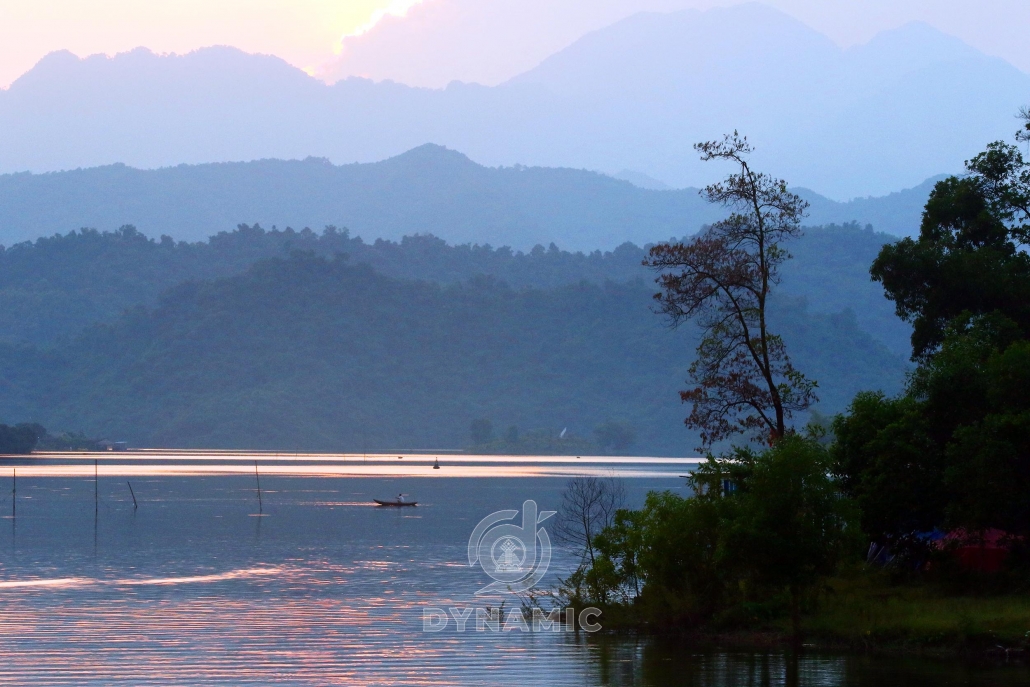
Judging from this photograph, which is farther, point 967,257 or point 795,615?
point 967,257

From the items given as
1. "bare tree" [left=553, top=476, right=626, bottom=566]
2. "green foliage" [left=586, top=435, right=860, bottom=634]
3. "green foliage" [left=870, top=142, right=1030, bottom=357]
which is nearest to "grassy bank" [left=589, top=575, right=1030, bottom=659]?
"green foliage" [left=586, top=435, right=860, bottom=634]

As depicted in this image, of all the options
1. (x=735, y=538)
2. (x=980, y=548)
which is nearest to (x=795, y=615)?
(x=735, y=538)

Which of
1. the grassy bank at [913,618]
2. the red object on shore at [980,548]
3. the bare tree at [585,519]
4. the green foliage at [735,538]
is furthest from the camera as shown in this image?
the bare tree at [585,519]

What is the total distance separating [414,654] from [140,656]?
5918 millimetres

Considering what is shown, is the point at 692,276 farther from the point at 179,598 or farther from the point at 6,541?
the point at 6,541

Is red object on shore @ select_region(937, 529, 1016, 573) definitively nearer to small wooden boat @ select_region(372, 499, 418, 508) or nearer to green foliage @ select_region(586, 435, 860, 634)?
green foliage @ select_region(586, 435, 860, 634)

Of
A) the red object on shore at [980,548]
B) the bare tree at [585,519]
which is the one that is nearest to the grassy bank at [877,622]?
the red object on shore at [980,548]

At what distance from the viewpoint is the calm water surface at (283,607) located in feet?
91.9

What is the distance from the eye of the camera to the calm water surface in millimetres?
28016

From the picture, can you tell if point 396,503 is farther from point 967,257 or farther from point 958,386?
point 958,386

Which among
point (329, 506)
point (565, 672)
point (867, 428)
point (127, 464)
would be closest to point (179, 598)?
point (565, 672)

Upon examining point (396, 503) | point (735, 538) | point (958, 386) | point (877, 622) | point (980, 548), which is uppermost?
point (958, 386)

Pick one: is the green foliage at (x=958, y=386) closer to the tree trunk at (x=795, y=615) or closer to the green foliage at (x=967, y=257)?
the green foliage at (x=967, y=257)

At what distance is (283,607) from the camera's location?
41.2m
